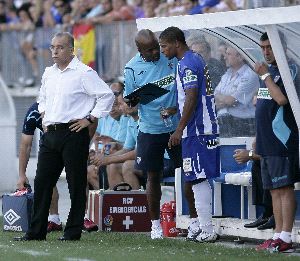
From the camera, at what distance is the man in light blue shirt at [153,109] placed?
43.3 ft

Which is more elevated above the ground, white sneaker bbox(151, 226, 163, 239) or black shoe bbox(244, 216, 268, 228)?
black shoe bbox(244, 216, 268, 228)

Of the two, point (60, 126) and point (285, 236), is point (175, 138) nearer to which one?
point (60, 126)

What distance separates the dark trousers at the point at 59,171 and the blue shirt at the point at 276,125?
1.96 m

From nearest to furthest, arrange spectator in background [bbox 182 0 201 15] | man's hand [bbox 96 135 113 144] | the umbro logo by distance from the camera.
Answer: the umbro logo < man's hand [bbox 96 135 113 144] < spectator in background [bbox 182 0 201 15]

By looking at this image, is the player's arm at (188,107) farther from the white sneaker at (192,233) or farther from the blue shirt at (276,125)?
the white sneaker at (192,233)

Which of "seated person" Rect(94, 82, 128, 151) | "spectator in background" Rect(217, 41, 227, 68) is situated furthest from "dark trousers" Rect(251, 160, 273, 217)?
"seated person" Rect(94, 82, 128, 151)

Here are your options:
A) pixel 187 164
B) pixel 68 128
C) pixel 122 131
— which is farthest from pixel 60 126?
pixel 122 131

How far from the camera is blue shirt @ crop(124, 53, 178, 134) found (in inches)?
520

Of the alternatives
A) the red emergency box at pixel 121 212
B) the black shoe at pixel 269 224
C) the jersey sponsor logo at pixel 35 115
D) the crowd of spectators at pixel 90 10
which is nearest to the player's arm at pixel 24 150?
the jersey sponsor logo at pixel 35 115

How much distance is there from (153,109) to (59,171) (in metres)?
1.11

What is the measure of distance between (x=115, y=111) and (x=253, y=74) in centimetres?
338

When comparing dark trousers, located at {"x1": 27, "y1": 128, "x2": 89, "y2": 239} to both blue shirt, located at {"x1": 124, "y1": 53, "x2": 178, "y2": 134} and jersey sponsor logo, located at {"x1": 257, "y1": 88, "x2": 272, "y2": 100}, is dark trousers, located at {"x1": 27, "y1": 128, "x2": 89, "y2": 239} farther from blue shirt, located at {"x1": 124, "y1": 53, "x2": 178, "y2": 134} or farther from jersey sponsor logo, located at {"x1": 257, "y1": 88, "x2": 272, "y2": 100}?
jersey sponsor logo, located at {"x1": 257, "y1": 88, "x2": 272, "y2": 100}

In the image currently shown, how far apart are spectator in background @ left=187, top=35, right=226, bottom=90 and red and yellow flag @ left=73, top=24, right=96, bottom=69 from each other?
11.6 metres

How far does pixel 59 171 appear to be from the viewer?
13031 mm
